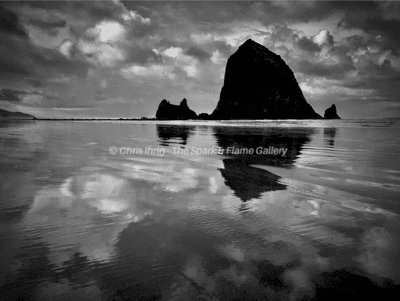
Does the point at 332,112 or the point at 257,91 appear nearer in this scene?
the point at 257,91

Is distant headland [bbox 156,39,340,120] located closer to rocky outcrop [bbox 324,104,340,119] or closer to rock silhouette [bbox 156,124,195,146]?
rocky outcrop [bbox 324,104,340,119]

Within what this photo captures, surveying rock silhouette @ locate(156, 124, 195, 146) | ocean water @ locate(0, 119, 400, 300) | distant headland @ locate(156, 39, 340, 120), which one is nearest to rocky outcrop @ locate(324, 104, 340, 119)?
distant headland @ locate(156, 39, 340, 120)

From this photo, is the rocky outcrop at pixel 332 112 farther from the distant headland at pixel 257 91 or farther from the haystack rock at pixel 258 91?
the haystack rock at pixel 258 91

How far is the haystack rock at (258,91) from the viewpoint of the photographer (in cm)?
17675

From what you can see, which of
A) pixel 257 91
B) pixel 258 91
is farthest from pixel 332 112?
pixel 257 91

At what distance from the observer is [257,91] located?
600 ft

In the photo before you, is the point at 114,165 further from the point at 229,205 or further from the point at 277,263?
the point at 277,263

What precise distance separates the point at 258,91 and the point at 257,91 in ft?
2.38

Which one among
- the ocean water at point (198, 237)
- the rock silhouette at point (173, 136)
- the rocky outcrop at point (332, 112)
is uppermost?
the rocky outcrop at point (332, 112)

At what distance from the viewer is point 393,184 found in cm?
609

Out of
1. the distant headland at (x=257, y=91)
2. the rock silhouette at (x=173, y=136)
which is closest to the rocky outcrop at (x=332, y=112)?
the distant headland at (x=257, y=91)

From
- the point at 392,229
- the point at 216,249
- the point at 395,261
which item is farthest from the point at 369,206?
the point at 216,249

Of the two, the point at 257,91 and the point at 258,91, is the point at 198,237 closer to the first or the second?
the point at 257,91

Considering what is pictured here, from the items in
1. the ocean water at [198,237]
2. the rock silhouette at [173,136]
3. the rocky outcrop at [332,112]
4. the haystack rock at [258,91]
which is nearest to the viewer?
the ocean water at [198,237]
